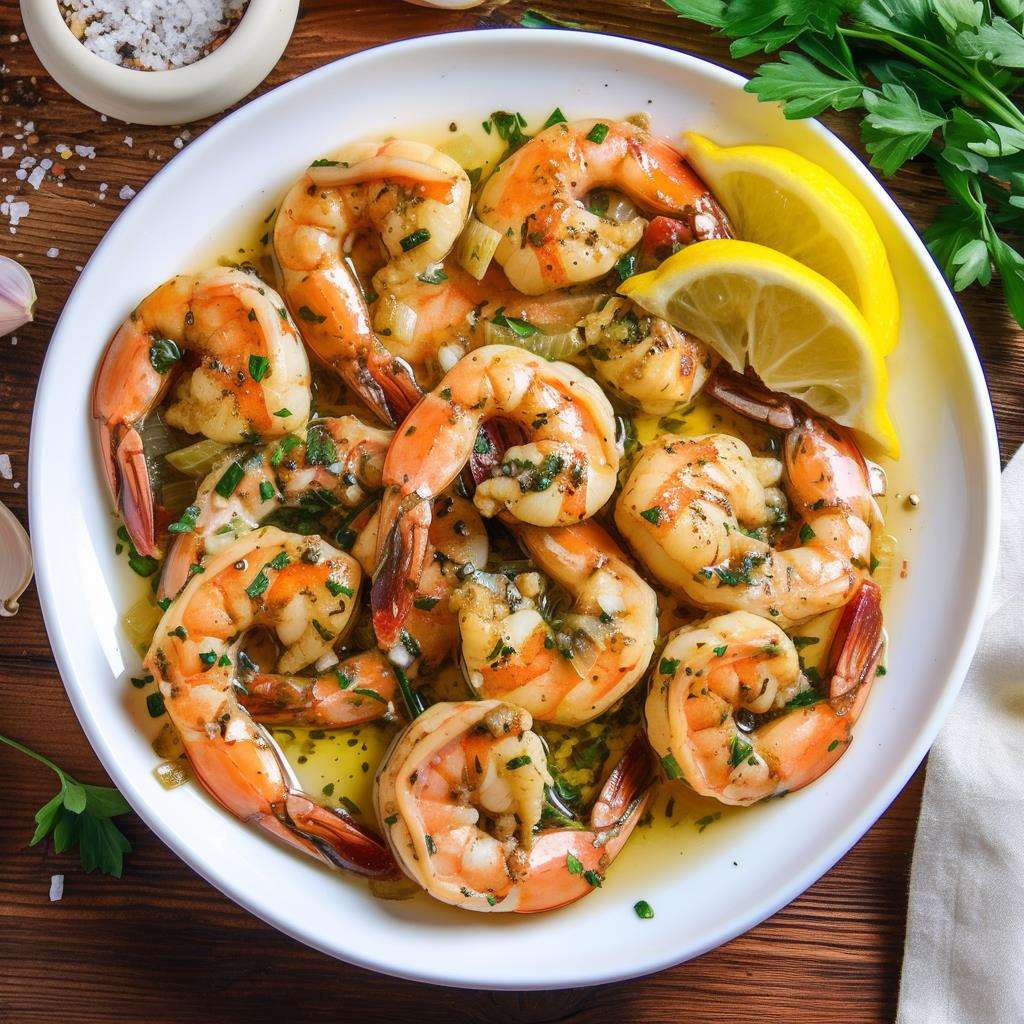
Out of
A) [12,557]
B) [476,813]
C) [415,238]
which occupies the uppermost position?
[415,238]


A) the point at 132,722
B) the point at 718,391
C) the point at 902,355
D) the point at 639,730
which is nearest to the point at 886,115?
the point at 902,355

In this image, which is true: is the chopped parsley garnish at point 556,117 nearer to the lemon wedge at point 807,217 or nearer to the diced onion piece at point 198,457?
the lemon wedge at point 807,217

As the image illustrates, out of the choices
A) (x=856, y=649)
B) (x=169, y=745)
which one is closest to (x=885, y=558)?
(x=856, y=649)

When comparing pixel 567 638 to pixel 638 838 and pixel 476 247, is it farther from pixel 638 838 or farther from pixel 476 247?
pixel 476 247

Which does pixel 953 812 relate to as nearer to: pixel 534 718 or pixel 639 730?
pixel 639 730

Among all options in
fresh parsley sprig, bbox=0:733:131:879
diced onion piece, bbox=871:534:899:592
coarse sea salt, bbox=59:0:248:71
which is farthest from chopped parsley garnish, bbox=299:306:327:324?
diced onion piece, bbox=871:534:899:592

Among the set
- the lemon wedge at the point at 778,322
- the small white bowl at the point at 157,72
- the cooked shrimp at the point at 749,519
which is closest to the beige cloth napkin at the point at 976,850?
the cooked shrimp at the point at 749,519

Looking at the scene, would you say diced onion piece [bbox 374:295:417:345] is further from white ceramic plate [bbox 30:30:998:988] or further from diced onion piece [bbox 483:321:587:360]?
white ceramic plate [bbox 30:30:998:988]
